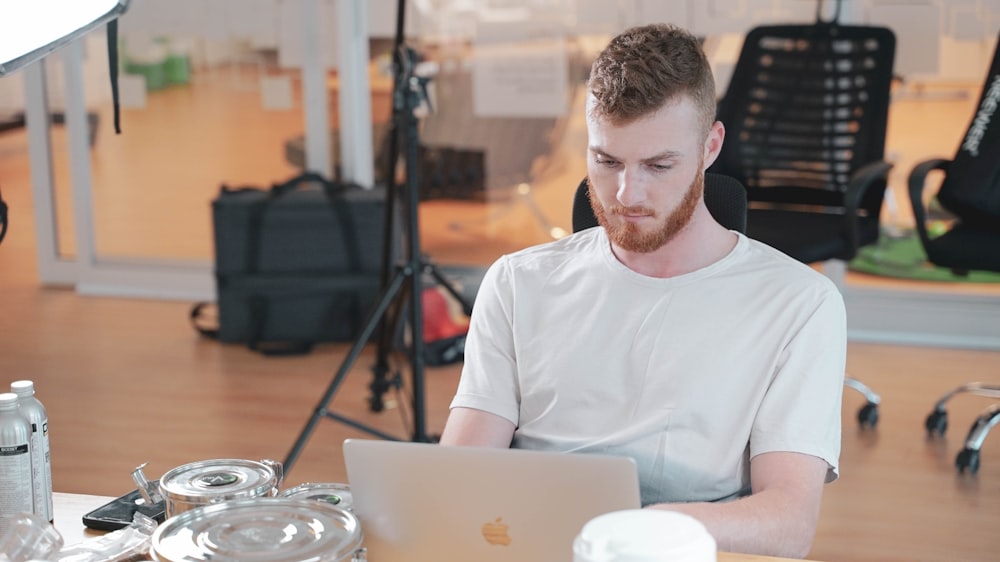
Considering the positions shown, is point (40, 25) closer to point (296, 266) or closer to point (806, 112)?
Answer: point (806, 112)

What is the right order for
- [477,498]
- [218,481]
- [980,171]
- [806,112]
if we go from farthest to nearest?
[806,112]
[980,171]
[218,481]
[477,498]

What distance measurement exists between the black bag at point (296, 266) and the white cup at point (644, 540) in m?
3.46

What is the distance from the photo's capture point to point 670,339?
1.80 metres

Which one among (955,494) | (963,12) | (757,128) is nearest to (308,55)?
(757,128)

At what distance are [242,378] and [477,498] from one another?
9.78 feet

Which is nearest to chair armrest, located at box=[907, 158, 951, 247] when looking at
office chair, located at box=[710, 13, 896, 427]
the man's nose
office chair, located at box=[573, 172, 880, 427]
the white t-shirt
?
office chair, located at box=[710, 13, 896, 427]

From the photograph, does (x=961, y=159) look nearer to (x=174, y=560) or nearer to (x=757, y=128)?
(x=757, y=128)

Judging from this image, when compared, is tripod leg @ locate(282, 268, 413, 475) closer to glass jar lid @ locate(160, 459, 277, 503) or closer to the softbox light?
glass jar lid @ locate(160, 459, 277, 503)

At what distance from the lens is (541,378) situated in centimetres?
187

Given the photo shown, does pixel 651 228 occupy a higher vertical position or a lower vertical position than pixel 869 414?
higher

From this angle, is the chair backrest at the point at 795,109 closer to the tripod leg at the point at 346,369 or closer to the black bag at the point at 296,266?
the tripod leg at the point at 346,369

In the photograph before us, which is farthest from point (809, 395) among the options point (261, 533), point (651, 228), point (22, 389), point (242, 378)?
point (242, 378)

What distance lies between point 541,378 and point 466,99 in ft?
10.1

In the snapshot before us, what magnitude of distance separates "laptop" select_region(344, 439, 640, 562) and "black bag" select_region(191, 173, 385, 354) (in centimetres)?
317
